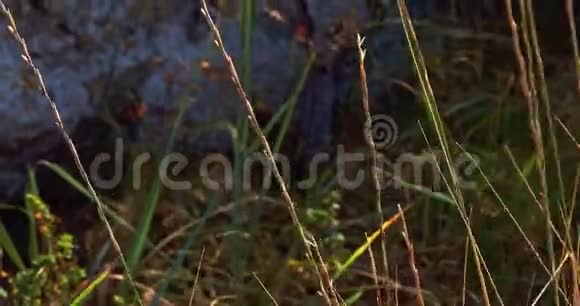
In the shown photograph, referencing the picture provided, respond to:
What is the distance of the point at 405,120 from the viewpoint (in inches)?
85.1

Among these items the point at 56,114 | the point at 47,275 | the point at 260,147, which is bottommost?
the point at 47,275

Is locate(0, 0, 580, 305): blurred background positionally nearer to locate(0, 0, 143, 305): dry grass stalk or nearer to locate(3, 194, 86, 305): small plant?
locate(3, 194, 86, 305): small plant

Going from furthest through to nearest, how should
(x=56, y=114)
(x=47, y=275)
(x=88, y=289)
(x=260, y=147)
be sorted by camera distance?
(x=260, y=147), (x=47, y=275), (x=88, y=289), (x=56, y=114)

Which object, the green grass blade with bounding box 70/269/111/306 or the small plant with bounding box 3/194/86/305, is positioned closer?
the green grass blade with bounding box 70/269/111/306

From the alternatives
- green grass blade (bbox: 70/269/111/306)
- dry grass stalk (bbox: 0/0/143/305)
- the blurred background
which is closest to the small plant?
the blurred background

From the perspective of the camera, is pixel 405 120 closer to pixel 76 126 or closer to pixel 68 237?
pixel 76 126

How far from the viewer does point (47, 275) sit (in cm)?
164

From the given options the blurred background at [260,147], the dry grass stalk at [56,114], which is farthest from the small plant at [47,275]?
the dry grass stalk at [56,114]

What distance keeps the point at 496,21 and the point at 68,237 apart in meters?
1.20

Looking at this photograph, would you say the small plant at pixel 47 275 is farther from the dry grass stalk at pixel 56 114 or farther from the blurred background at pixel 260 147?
the dry grass stalk at pixel 56 114

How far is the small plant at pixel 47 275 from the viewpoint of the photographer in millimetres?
1547

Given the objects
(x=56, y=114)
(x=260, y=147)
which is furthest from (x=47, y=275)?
(x=56, y=114)

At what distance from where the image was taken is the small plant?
5.08 feet

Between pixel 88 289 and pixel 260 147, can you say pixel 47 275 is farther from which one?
pixel 260 147
